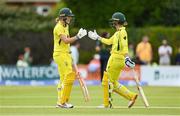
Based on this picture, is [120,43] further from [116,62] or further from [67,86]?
[67,86]

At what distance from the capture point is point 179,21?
4662cm

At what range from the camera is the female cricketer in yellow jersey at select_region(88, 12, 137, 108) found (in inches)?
707

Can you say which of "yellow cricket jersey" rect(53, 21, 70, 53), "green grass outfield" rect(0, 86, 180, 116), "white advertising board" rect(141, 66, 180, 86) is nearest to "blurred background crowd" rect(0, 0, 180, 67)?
"white advertising board" rect(141, 66, 180, 86)

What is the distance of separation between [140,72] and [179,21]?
13.2m

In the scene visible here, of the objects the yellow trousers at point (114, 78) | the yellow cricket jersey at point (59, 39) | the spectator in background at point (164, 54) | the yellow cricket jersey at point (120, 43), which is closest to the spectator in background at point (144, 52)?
the spectator in background at point (164, 54)

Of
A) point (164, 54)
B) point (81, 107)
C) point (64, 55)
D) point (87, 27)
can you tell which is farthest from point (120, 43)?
point (87, 27)

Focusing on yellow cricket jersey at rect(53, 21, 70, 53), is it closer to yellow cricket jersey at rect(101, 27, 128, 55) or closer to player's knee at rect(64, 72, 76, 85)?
player's knee at rect(64, 72, 76, 85)

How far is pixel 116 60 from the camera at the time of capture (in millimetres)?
18047

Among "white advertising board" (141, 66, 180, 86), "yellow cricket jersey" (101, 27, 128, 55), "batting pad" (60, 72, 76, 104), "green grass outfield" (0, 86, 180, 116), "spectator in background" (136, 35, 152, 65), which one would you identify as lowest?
"white advertising board" (141, 66, 180, 86)

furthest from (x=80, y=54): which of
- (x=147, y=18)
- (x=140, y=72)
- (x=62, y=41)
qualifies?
(x=62, y=41)

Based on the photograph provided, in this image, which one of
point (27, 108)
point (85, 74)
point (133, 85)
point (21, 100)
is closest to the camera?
point (27, 108)

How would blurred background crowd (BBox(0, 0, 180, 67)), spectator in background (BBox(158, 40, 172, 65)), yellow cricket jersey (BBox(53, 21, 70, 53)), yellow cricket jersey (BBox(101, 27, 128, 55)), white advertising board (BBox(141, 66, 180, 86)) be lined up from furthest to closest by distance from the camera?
blurred background crowd (BBox(0, 0, 180, 67))
spectator in background (BBox(158, 40, 172, 65))
white advertising board (BBox(141, 66, 180, 86))
yellow cricket jersey (BBox(53, 21, 70, 53))
yellow cricket jersey (BBox(101, 27, 128, 55))

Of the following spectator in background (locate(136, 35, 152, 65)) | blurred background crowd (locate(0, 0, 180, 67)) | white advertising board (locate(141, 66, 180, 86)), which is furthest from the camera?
blurred background crowd (locate(0, 0, 180, 67))

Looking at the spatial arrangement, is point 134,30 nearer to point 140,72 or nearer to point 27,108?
point 140,72
